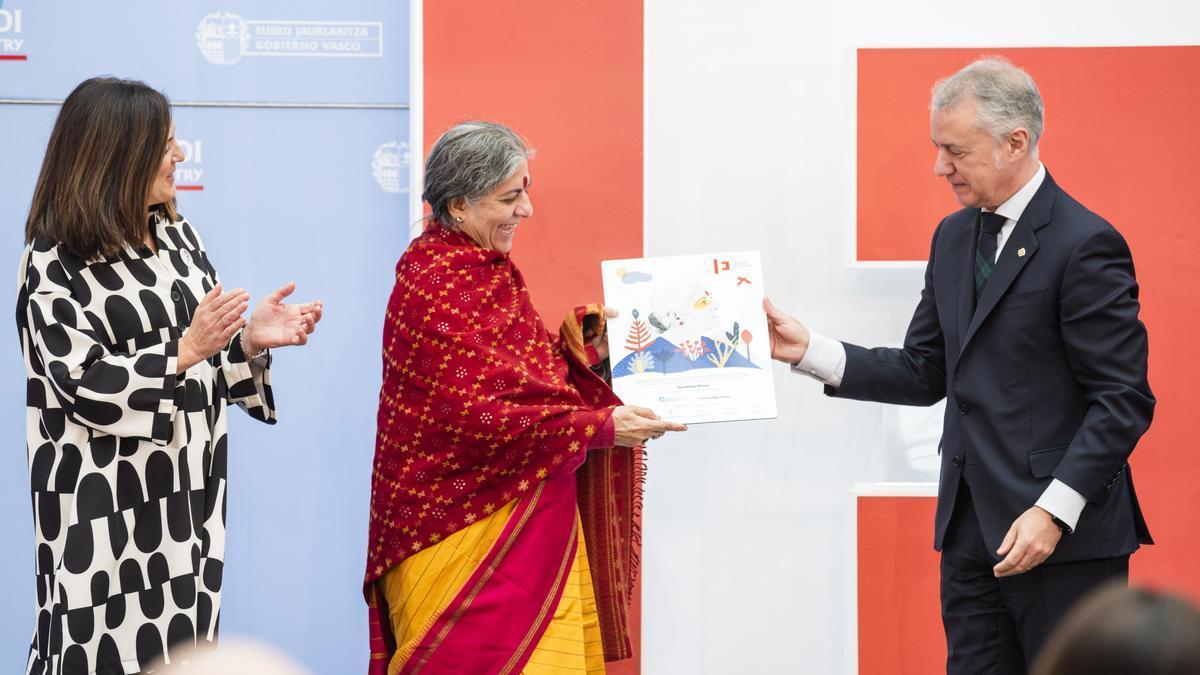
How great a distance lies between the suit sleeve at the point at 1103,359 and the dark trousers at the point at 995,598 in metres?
0.17

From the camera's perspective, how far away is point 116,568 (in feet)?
7.87

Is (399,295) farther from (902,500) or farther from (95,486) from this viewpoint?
(902,500)

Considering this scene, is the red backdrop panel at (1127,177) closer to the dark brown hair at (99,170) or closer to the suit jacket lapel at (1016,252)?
the suit jacket lapel at (1016,252)

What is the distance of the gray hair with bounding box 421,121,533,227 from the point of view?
2.71 meters

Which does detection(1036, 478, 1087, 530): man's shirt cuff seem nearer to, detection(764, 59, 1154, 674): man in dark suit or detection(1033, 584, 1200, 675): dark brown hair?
detection(764, 59, 1154, 674): man in dark suit

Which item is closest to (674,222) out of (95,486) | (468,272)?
(468,272)

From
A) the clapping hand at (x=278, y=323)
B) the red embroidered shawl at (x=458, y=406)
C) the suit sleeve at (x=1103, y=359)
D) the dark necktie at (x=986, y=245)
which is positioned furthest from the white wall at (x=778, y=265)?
the clapping hand at (x=278, y=323)

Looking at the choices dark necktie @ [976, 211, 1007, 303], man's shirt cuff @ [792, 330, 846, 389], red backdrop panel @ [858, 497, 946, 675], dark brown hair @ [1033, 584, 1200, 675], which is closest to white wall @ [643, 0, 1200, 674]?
red backdrop panel @ [858, 497, 946, 675]

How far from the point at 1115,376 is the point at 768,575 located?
4.37 ft

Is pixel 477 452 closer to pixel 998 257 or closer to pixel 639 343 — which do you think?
pixel 639 343

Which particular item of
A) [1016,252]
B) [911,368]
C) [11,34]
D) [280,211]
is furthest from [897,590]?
[11,34]

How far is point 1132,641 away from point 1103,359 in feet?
5.15

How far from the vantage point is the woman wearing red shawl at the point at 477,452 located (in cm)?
→ 263

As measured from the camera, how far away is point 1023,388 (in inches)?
98.6
